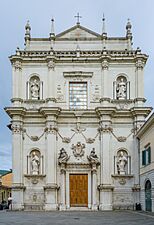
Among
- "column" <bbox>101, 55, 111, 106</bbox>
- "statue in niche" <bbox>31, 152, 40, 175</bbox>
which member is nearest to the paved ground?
"statue in niche" <bbox>31, 152, 40, 175</bbox>

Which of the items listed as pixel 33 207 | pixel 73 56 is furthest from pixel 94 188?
pixel 73 56

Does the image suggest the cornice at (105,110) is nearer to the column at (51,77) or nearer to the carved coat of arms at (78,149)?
the carved coat of arms at (78,149)

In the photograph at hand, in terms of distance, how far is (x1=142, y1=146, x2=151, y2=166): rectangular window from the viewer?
119 feet

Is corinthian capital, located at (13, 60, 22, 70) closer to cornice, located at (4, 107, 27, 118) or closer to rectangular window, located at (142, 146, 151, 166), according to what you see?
cornice, located at (4, 107, 27, 118)

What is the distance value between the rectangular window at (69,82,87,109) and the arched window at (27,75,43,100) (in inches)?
111

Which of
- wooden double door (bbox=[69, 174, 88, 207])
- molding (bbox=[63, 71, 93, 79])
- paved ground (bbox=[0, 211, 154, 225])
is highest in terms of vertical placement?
molding (bbox=[63, 71, 93, 79])

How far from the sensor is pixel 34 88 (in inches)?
1719

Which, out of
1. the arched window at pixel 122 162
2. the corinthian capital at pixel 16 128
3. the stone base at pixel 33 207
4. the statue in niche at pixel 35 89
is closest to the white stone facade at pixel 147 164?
the arched window at pixel 122 162

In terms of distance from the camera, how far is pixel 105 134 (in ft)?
138

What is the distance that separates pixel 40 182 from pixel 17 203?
107 inches

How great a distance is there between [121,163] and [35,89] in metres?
10.6

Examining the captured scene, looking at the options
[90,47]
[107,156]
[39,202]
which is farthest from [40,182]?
[90,47]

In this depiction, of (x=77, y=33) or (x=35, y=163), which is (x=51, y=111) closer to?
(x=35, y=163)

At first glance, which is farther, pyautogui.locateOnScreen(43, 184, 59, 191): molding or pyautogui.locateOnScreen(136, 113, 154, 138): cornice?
pyautogui.locateOnScreen(43, 184, 59, 191): molding
